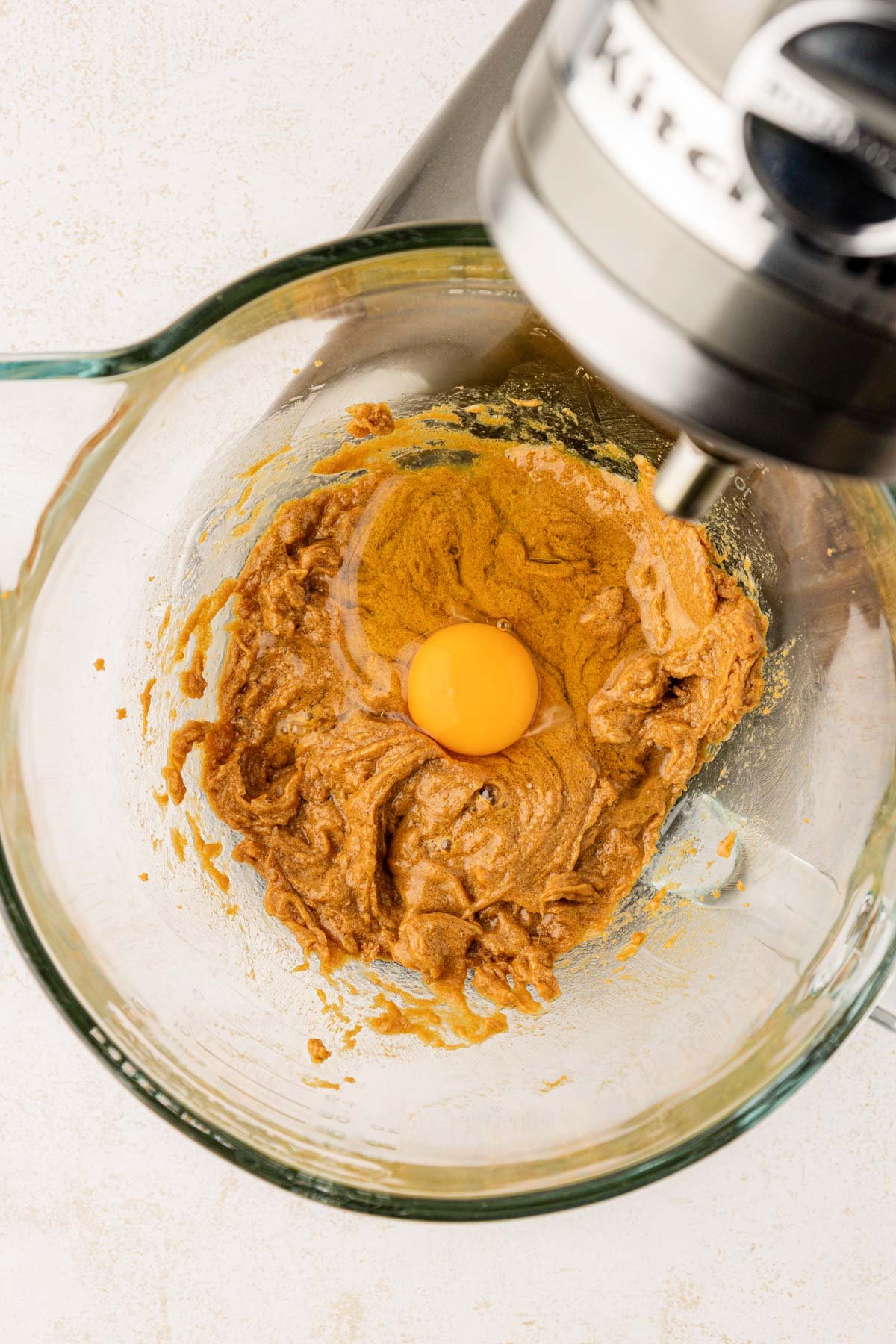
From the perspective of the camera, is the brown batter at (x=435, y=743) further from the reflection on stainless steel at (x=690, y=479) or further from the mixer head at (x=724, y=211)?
the mixer head at (x=724, y=211)

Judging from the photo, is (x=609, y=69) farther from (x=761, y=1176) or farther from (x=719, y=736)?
(x=761, y=1176)

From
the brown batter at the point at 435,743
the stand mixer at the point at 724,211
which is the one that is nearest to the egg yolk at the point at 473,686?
the brown batter at the point at 435,743

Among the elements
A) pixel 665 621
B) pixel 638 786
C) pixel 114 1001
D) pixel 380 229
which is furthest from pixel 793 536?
pixel 114 1001

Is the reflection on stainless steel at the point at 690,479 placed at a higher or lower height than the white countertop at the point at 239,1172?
higher

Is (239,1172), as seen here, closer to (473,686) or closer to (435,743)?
(435,743)

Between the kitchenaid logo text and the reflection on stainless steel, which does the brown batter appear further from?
the kitchenaid logo text

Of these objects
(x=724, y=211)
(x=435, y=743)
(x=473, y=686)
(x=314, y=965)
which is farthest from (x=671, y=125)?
(x=314, y=965)
